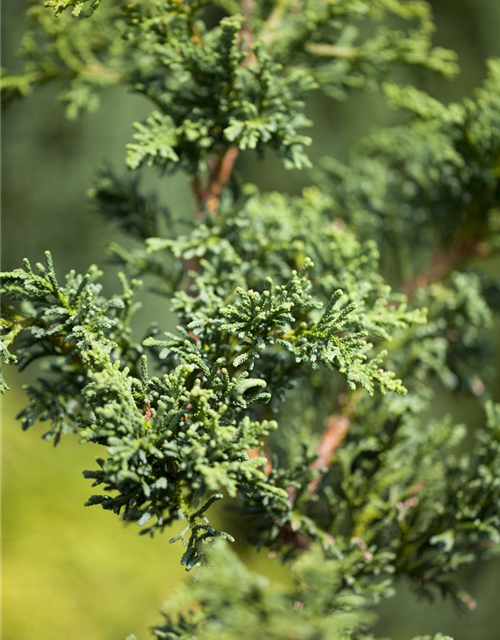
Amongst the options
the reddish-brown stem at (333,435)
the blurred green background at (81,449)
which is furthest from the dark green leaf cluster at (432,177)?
the reddish-brown stem at (333,435)

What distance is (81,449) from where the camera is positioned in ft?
5.17

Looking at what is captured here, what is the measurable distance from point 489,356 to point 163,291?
60 cm

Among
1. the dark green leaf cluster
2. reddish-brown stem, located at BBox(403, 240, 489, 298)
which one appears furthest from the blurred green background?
reddish-brown stem, located at BBox(403, 240, 489, 298)

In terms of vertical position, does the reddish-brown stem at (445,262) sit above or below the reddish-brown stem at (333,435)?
above

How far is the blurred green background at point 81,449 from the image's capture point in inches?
45.7

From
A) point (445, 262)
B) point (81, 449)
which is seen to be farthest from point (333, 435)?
point (81, 449)

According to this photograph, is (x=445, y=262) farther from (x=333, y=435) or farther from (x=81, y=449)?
(x=81, y=449)

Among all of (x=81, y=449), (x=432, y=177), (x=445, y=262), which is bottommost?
(x=81, y=449)

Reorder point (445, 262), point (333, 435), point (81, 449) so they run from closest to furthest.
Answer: point (333, 435)
point (445, 262)
point (81, 449)

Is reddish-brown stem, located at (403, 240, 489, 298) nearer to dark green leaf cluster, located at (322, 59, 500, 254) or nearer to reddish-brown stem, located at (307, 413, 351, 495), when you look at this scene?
dark green leaf cluster, located at (322, 59, 500, 254)

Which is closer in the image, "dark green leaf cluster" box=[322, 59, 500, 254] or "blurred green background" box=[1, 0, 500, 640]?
"dark green leaf cluster" box=[322, 59, 500, 254]

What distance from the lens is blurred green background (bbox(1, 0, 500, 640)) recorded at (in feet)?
3.81

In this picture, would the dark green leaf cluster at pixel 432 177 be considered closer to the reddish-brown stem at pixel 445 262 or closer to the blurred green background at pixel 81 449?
the reddish-brown stem at pixel 445 262

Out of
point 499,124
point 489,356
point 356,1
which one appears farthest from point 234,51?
point 489,356
